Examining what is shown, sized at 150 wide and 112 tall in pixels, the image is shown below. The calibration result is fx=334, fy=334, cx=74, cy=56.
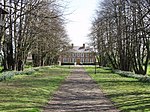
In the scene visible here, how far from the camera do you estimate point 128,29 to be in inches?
1357

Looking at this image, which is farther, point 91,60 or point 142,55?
point 91,60

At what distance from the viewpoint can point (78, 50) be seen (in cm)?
15450

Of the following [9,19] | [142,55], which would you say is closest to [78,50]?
[142,55]

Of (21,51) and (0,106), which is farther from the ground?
(21,51)

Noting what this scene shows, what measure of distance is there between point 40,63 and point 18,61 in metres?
24.8

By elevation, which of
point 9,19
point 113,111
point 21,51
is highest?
point 9,19

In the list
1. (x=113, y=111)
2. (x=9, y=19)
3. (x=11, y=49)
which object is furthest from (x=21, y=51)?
(x=113, y=111)

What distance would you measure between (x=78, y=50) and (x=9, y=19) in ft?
393

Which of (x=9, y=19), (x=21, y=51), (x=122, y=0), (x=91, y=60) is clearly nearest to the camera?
(x=122, y=0)

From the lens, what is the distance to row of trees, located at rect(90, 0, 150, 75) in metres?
28.6

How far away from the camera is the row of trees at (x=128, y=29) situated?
28.6 meters

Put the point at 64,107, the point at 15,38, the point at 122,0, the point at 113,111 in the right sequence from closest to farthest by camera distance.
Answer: the point at 113,111 < the point at 64,107 < the point at 122,0 < the point at 15,38

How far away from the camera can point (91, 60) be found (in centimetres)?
14625

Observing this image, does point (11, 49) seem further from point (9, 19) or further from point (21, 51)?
point (9, 19)
